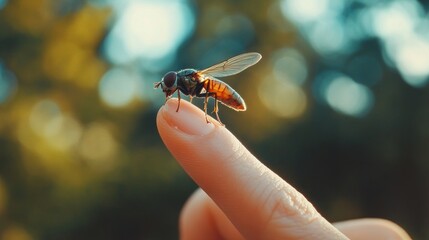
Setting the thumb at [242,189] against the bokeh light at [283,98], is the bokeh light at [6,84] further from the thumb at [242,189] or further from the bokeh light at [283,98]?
the thumb at [242,189]

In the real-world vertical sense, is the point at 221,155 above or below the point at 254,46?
below

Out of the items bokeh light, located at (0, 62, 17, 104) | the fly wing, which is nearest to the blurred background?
bokeh light, located at (0, 62, 17, 104)

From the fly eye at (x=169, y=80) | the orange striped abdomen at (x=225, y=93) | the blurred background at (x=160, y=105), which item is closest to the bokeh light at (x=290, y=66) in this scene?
the blurred background at (x=160, y=105)

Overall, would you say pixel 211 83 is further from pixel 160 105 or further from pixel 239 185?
pixel 160 105

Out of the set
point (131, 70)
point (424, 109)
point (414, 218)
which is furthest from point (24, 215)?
point (424, 109)

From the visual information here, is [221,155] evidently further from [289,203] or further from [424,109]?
[424,109]

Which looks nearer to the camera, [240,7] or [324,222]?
[324,222]
